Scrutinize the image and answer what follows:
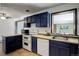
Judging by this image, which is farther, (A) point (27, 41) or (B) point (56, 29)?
(A) point (27, 41)

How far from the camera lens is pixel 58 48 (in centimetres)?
208

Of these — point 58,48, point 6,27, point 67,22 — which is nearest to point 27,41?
point 6,27

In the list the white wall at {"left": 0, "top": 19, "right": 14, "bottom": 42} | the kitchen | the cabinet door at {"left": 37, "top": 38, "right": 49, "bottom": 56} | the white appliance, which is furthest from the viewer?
the white appliance

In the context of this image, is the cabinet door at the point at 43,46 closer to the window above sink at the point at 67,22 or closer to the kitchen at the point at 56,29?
the kitchen at the point at 56,29

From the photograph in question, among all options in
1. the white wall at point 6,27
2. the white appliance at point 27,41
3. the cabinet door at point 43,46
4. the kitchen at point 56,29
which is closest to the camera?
the kitchen at point 56,29

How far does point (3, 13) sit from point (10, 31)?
17.6 inches

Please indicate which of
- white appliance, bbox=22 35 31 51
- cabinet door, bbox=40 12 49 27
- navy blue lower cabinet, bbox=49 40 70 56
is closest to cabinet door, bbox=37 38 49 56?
navy blue lower cabinet, bbox=49 40 70 56

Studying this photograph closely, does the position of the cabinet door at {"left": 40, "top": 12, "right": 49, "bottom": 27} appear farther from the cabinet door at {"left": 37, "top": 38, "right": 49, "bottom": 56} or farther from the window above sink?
the cabinet door at {"left": 37, "top": 38, "right": 49, "bottom": 56}

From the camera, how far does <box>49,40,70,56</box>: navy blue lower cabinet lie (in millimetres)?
1914

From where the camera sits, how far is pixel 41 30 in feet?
8.54

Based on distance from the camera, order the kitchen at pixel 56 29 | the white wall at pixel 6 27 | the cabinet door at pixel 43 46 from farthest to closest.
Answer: the cabinet door at pixel 43 46
the white wall at pixel 6 27
the kitchen at pixel 56 29

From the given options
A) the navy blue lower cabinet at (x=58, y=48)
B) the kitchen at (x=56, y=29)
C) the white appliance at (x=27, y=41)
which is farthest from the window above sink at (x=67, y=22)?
the white appliance at (x=27, y=41)

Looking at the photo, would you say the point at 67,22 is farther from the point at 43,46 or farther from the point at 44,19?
the point at 43,46

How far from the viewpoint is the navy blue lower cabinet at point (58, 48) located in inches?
75.3
